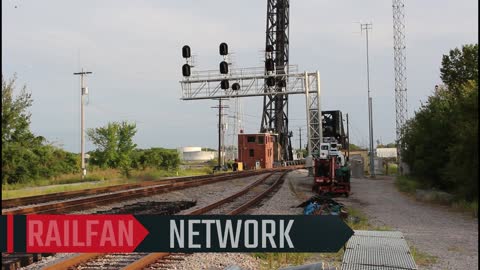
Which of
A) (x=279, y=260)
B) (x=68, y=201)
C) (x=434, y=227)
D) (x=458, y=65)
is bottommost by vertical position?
(x=434, y=227)

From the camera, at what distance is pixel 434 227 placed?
13109mm

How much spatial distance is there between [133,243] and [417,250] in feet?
25.1

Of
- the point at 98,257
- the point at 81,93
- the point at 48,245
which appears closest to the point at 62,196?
the point at 98,257

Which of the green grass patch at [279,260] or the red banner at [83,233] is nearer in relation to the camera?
the red banner at [83,233]

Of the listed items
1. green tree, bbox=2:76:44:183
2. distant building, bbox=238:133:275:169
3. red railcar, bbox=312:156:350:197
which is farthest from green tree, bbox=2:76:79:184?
distant building, bbox=238:133:275:169

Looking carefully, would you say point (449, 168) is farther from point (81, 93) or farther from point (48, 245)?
point (81, 93)

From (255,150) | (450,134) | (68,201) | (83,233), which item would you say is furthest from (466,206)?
(255,150)

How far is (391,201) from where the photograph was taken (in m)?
21.3

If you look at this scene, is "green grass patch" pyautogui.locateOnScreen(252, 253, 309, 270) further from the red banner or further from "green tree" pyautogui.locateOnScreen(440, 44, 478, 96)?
"green tree" pyautogui.locateOnScreen(440, 44, 478, 96)

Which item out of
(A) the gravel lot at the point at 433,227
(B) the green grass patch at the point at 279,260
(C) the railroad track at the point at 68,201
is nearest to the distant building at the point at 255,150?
(C) the railroad track at the point at 68,201

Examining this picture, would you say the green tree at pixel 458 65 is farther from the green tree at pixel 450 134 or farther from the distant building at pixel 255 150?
the distant building at pixel 255 150

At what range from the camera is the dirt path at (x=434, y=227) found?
9023mm

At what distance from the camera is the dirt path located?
29.6ft

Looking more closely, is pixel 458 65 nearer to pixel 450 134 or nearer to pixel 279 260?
pixel 450 134
